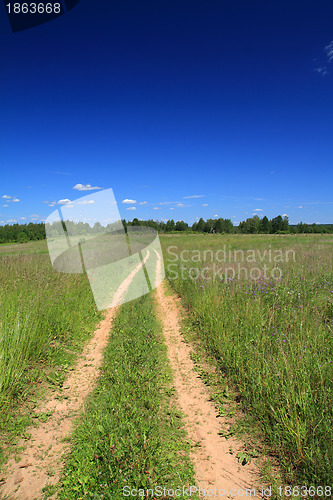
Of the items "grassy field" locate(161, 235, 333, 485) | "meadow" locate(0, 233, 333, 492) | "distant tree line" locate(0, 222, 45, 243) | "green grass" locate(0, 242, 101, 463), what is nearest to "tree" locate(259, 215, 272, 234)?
"distant tree line" locate(0, 222, 45, 243)

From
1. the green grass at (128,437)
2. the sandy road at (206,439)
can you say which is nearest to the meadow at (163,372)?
the green grass at (128,437)

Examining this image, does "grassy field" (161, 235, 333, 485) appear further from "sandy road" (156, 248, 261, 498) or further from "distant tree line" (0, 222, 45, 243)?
"distant tree line" (0, 222, 45, 243)

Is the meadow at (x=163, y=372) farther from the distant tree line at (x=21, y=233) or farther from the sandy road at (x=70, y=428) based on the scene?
the distant tree line at (x=21, y=233)

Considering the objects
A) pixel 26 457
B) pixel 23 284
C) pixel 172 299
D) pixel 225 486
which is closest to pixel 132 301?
pixel 172 299

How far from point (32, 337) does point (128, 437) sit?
3.19 metres

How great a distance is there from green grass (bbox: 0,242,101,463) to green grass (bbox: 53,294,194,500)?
3.42 ft

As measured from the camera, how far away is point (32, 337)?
17.2 feet

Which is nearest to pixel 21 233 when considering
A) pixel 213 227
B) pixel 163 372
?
pixel 213 227

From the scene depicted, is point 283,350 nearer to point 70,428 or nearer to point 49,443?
point 70,428

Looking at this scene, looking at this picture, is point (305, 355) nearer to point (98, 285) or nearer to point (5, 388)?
point (5, 388)

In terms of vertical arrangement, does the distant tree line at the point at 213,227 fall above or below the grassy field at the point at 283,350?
above

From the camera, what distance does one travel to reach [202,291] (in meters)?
8.70

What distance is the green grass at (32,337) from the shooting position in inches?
158

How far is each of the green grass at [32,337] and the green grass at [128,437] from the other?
41.1 inches
